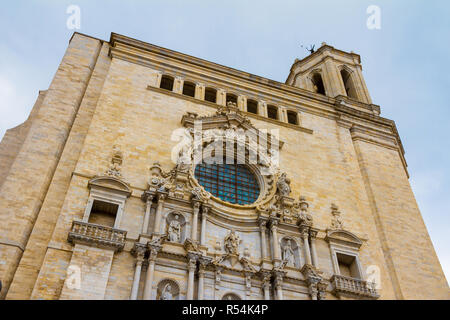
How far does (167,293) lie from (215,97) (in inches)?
489

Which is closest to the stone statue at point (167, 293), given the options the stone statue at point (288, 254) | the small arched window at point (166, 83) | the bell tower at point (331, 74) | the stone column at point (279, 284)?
the stone column at point (279, 284)

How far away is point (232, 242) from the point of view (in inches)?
634

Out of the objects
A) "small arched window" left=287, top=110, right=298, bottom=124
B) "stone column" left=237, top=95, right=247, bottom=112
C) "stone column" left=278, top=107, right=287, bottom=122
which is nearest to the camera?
"stone column" left=237, top=95, right=247, bottom=112

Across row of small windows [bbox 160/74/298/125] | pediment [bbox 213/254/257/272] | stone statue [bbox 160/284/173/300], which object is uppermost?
row of small windows [bbox 160/74/298/125]

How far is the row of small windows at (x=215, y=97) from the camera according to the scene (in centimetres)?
2333

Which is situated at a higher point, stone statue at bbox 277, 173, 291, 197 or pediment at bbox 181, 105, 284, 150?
pediment at bbox 181, 105, 284, 150

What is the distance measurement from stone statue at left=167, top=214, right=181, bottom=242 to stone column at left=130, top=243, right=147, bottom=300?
1.41 m

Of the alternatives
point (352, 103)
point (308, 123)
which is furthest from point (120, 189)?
point (352, 103)

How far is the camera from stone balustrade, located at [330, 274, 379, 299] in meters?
16.0

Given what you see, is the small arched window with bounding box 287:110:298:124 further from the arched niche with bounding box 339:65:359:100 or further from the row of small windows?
the arched niche with bounding box 339:65:359:100

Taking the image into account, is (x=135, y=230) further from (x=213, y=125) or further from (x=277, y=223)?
(x=213, y=125)

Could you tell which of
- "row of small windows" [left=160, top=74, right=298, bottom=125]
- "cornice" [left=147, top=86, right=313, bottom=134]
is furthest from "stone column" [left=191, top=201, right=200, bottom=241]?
"row of small windows" [left=160, top=74, right=298, bottom=125]
